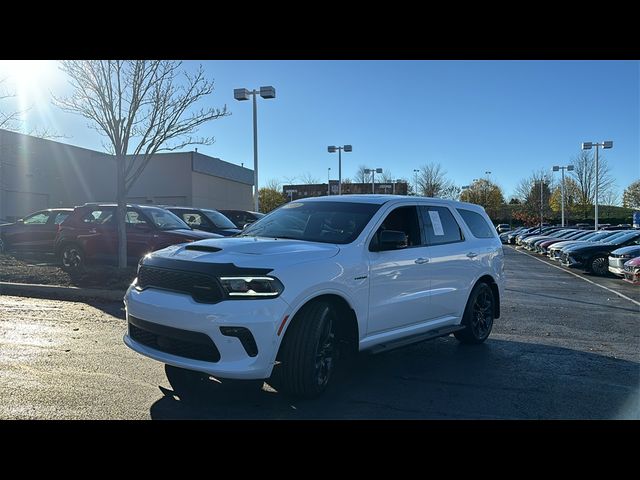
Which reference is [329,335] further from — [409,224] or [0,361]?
[0,361]

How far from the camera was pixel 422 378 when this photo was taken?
536cm

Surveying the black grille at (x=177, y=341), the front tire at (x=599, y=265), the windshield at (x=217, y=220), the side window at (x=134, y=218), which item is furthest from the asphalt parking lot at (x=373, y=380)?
the front tire at (x=599, y=265)

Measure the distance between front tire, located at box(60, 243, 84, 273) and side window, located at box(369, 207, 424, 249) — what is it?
28.2 feet

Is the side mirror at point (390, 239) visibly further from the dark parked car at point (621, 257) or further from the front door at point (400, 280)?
the dark parked car at point (621, 257)

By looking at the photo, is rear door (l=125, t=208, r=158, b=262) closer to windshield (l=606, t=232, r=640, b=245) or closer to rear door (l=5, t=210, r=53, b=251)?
rear door (l=5, t=210, r=53, b=251)

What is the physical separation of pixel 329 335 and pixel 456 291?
2.38 m

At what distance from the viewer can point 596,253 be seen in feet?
58.7

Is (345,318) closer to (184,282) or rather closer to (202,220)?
(184,282)

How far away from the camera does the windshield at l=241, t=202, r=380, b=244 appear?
17.1 ft

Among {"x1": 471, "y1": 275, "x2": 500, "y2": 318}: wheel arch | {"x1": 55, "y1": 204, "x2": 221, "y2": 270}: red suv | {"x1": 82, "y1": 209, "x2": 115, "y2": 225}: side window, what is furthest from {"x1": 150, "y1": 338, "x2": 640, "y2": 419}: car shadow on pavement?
{"x1": 82, "y1": 209, "x2": 115, "y2": 225}: side window

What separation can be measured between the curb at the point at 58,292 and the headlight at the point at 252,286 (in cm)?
591

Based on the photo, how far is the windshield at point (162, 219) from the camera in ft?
37.2

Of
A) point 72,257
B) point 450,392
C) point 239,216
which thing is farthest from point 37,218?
point 450,392
